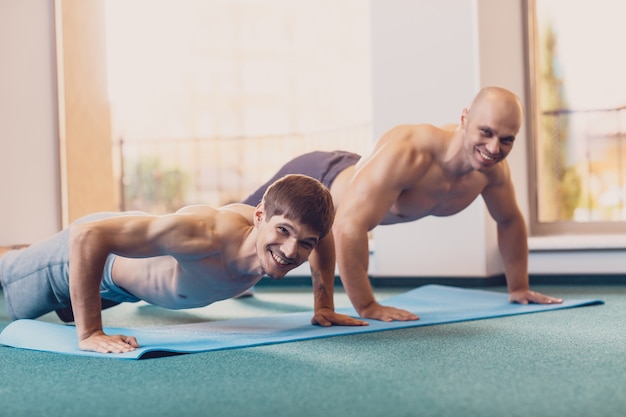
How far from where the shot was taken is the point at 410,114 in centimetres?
412

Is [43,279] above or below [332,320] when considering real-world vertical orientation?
above

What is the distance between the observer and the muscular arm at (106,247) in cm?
205

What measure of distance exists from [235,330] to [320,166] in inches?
35.2

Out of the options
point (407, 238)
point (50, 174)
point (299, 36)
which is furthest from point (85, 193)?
point (299, 36)

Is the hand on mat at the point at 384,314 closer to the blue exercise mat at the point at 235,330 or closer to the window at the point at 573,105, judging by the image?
the blue exercise mat at the point at 235,330

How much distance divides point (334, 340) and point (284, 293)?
1.78 meters

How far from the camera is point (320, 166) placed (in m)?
3.16

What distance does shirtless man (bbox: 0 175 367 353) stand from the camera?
204cm

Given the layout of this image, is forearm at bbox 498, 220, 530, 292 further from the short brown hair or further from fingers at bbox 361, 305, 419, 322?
the short brown hair

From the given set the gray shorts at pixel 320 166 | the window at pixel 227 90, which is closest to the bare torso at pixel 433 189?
the gray shorts at pixel 320 166

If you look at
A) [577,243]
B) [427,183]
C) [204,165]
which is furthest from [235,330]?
[204,165]

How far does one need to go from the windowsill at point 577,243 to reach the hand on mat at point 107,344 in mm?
2495

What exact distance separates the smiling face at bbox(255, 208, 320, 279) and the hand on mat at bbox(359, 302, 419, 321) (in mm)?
625

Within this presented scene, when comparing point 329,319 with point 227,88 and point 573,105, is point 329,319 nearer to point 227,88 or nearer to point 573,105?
point 573,105
